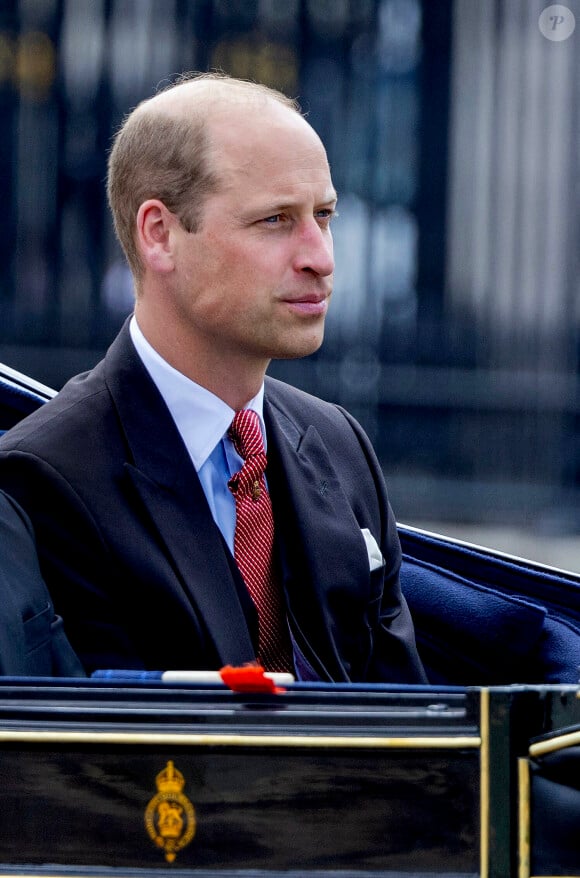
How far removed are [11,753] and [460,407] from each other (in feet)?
20.4

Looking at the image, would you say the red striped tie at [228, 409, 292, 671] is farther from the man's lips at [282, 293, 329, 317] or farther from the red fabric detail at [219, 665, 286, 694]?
the red fabric detail at [219, 665, 286, 694]

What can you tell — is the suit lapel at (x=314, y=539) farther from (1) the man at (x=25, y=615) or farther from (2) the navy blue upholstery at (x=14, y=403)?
(2) the navy blue upholstery at (x=14, y=403)

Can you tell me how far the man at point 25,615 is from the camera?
5.45ft

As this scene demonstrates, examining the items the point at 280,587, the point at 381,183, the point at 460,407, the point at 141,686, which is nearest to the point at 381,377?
the point at 460,407

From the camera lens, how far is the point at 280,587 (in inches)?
81.1

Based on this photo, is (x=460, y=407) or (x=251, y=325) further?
(x=460, y=407)

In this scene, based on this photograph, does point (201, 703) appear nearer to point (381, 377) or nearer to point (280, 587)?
point (280, 587)

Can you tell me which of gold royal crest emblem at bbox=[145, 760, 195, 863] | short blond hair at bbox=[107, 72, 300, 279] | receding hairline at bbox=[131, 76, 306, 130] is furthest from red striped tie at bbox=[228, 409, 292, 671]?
gold royal crest emblem at bbox=[145, 760, 195, 863]

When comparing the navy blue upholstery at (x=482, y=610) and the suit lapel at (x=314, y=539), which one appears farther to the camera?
the navy blue upholstery at (x=482, y=610)

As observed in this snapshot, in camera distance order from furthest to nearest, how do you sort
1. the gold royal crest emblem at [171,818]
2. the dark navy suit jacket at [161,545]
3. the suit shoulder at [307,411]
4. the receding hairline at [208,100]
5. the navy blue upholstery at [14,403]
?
the navy blue upholstery at [14,403], the suit shoulder at [307,411], the receding hairline at [208,100], the dark navy suit jacket at [161,545], the gold royal crest emblem at [171,818]

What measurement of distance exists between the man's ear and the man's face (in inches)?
0.8

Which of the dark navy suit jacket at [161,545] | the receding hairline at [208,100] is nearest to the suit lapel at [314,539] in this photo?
the dark navy suit jacket at [161,545]

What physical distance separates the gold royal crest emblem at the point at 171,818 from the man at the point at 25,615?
0.28 meters

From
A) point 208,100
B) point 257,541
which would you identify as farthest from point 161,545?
point 208,100
